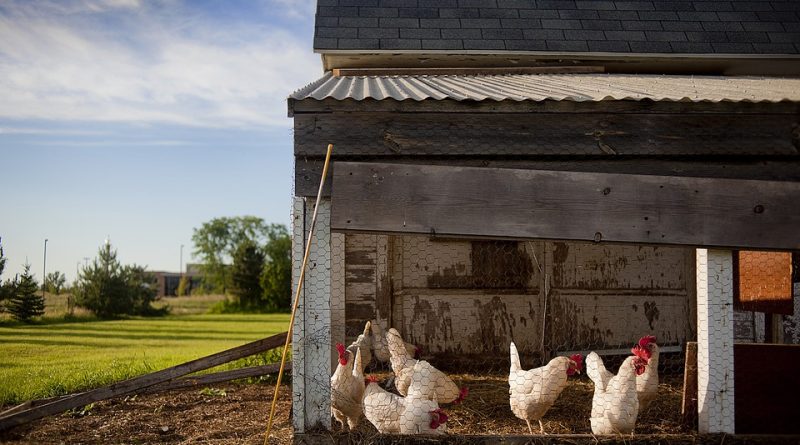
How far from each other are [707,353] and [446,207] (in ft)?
6.31

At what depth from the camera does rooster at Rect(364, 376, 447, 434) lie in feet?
13.9

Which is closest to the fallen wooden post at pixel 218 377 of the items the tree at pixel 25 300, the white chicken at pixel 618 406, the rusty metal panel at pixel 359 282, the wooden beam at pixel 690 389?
the rusty metal panel at pixel 359 282

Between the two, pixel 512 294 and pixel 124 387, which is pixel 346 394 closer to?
pixel 124 387

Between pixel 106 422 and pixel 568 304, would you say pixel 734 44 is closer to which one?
pixel 568 304

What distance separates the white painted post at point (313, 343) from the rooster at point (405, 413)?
0.39m

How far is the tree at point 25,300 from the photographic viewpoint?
12.0 metres

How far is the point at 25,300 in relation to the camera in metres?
12.5

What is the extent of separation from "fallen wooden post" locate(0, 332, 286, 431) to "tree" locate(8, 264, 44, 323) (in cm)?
733

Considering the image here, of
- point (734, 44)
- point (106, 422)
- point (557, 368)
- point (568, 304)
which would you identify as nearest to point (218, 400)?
point (106, 422)

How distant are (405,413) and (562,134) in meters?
2.20

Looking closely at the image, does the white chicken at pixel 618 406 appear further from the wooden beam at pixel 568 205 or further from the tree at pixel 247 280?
the tree at pixel 247 280

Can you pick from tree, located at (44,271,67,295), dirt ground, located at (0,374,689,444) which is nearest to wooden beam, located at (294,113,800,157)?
dirt ground, located at (0,374,689,444)

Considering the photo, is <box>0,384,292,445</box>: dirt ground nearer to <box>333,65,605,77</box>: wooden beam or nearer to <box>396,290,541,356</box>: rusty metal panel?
<box>396,290,541,356</box>: rusty metal panel

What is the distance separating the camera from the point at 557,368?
4.71 m
